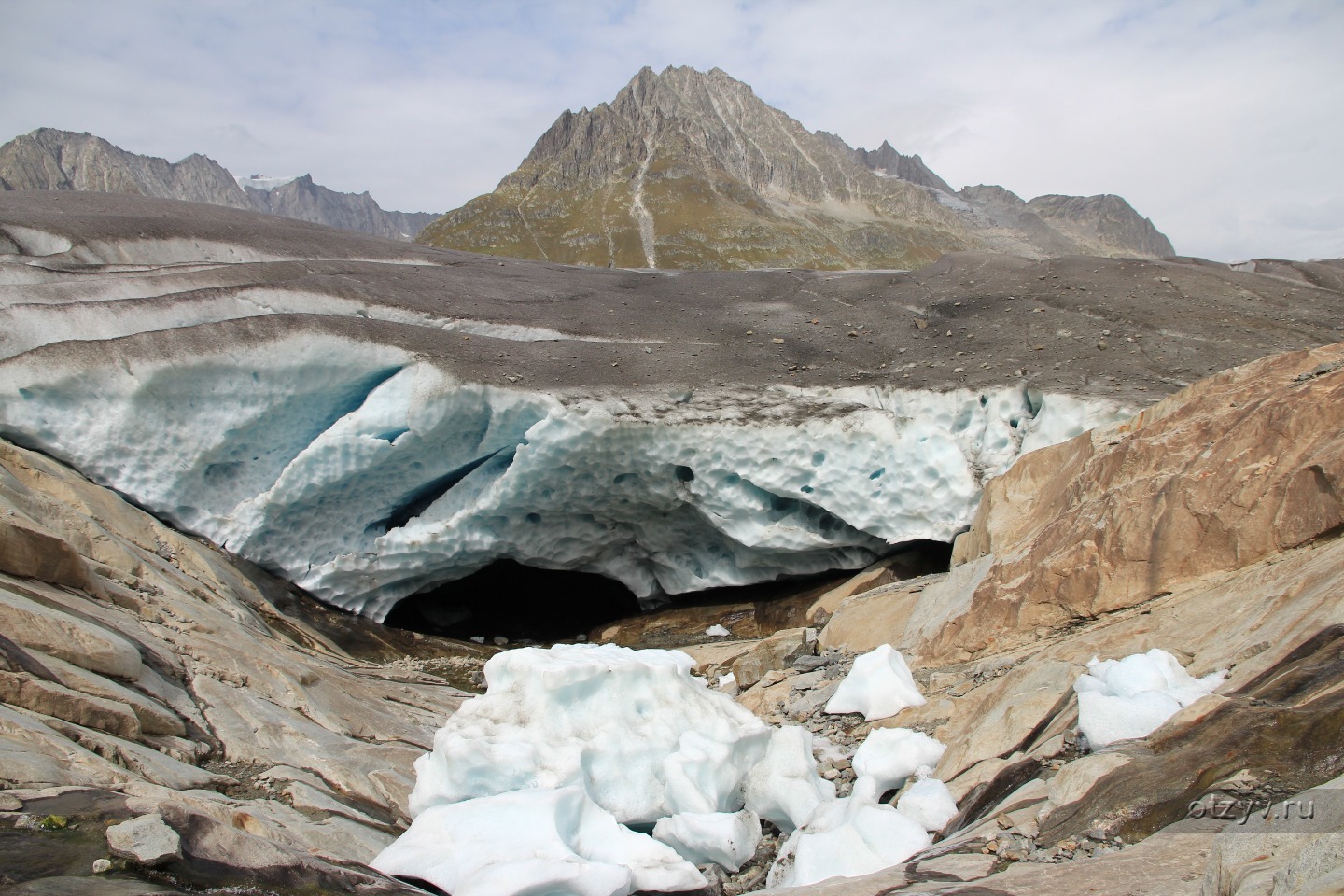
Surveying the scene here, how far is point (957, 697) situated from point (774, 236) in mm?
105378

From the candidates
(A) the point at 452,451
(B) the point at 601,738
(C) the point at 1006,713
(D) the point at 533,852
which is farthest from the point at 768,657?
(A) the point at 452,451

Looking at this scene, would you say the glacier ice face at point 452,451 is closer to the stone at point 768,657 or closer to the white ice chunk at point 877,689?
the stone at point 768,657

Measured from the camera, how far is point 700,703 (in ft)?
28.6

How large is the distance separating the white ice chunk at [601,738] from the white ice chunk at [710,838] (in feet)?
1.27

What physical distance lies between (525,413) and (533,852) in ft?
30.0

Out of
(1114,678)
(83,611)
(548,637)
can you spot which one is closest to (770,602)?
(548,637)

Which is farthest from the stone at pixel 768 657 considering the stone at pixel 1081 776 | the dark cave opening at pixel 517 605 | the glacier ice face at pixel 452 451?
the stone at pixel 1081 776

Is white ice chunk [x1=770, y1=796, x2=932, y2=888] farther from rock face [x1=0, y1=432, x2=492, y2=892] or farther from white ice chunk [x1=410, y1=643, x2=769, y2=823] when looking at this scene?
rock face [x1=0, y1=432, x2=492, y2=892]

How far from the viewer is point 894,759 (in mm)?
7535

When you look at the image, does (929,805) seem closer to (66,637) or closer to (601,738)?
(601,738)

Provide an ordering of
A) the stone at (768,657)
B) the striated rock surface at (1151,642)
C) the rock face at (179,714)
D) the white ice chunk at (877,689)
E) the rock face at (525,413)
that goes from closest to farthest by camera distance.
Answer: the striated rock surface at (1151,642), the rock face at (179,714), the white ice chunk at (877,689), the stone at (768,657), the rock face at (525,413)

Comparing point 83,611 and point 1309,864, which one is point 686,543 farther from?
point 1309,864

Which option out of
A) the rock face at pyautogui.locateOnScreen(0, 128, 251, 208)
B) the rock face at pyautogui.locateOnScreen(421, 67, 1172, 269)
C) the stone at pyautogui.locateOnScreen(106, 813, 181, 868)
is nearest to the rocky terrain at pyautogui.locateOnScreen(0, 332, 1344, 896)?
the stone at pyautogui.locateOnScreen(106, 813, 181, 868)

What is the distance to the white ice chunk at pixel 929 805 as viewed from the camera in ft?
20.9
